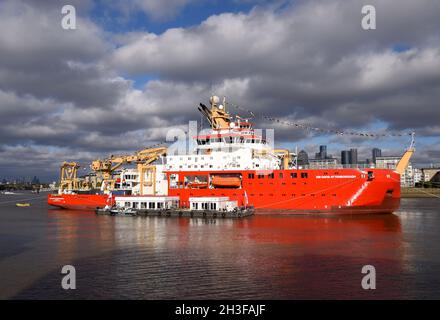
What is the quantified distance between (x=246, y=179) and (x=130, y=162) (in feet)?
59.4

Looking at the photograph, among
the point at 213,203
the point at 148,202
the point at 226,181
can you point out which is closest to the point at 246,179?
the point at 226,181

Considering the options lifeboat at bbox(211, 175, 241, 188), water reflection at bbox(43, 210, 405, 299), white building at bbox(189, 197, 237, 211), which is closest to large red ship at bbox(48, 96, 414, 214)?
lifeboat at bbox(211, 175, 241, 188)

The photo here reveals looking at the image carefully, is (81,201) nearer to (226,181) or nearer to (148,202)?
(148,202)

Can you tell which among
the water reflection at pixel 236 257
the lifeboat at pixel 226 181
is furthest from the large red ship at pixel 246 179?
the water reflection at pixel 236 257

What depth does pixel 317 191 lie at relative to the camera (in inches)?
1543

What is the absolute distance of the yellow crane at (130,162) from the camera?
48.1 meters

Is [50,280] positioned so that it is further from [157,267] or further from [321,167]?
[321,167]

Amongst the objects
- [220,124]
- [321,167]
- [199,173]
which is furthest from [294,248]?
[220,124]

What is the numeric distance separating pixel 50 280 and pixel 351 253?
15297mm

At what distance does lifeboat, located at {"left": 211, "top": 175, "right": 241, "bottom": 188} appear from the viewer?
41750 millimetres

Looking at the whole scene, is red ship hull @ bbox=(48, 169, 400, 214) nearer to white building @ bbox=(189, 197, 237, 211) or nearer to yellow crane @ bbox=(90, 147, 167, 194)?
white building @ bbox=(189, 197, 237, 211)

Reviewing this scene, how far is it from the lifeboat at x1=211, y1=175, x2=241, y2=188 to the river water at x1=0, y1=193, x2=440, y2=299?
889 centimetres
